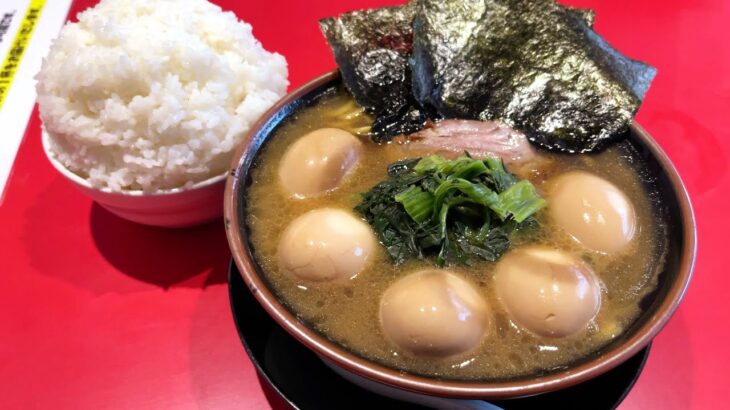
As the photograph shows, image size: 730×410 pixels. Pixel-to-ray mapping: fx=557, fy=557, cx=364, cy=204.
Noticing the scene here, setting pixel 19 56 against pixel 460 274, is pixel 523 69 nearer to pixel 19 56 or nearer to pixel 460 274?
pixel 460 274

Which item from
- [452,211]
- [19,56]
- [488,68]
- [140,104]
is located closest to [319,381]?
[452,211]

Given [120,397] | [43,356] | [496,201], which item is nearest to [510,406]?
[496,201]

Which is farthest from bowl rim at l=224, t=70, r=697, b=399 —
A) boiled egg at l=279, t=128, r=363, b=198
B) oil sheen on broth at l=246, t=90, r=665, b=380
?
boiled egg at l=279, t=128, r=363, b=198

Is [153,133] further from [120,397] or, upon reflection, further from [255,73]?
[120,397]

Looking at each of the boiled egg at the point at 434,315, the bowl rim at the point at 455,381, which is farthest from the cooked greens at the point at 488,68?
the boiled egg at the point at 434,315

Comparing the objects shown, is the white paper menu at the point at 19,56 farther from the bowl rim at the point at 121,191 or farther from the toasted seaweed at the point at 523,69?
the toasted seaweed at the point at 523,69
